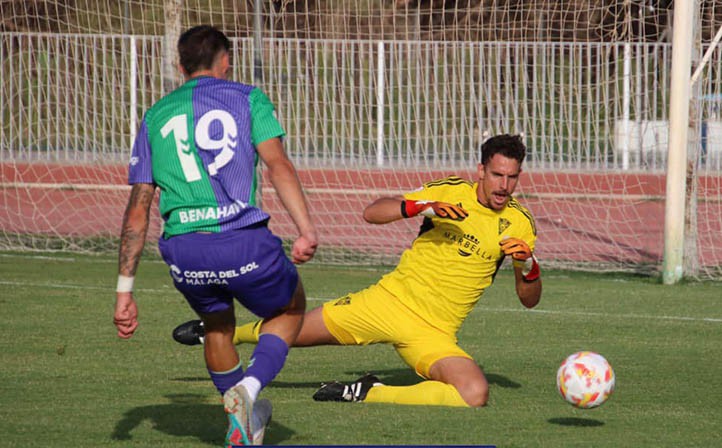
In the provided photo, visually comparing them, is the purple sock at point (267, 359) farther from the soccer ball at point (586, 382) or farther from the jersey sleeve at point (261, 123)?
the soccer ball at point (586, 382)

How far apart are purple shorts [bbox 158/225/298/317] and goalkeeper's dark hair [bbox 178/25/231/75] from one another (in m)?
0.71

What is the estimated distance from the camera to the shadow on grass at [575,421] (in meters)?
5.75

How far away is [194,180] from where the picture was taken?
15.3 feet

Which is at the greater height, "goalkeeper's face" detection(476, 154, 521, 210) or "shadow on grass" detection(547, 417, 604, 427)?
"goalkeeper's face" detection(476, 154, 521, 210)

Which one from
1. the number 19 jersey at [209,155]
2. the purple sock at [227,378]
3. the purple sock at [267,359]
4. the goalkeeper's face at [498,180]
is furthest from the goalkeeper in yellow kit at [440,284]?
the number 19 jersey at [209,155]

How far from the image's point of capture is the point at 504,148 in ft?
21.1

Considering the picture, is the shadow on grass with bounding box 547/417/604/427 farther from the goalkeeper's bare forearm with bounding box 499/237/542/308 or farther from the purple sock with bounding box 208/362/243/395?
the purple sock with bounding box 208/362/243/395

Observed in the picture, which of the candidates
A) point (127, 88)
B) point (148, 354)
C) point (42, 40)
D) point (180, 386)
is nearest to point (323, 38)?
point (127, 88)

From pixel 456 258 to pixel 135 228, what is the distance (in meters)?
2.35

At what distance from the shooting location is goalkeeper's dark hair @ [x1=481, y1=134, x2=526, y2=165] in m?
6.42

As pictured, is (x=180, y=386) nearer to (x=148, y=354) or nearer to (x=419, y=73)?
(x=148, y=354)

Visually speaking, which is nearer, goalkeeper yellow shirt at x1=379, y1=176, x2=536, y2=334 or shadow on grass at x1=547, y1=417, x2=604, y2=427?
shadow on grass at x1=547, y1=417, x2=604, y2=427

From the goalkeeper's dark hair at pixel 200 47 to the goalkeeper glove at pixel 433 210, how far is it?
1.53 meters

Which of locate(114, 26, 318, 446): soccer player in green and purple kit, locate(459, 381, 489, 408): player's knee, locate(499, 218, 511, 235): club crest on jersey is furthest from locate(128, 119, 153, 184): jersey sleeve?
locate(499, 218, 511, 235): club crest on jersey
